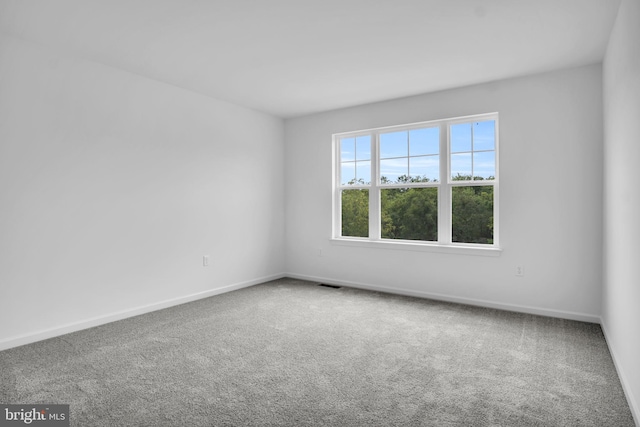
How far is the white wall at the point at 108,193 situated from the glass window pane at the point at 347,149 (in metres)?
1.34

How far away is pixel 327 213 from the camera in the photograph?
556 centimetres

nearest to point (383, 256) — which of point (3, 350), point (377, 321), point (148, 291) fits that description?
point (377, 321)

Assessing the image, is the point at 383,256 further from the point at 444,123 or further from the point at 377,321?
the point at 444,123

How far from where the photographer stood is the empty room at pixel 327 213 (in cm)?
233

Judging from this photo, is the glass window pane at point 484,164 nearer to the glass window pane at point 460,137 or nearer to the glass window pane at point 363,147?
the glass window pane at point 460,137

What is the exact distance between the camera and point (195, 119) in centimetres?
457

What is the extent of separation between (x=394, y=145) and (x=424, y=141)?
43 centimetres

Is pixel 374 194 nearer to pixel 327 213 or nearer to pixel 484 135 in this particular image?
pixel 327 213

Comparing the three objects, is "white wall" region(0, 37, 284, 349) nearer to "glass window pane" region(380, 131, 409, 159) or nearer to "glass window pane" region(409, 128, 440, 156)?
"glass window pane" region(380, 131, 409, 159)

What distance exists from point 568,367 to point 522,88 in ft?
9.26

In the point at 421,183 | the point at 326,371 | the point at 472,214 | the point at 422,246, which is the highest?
the point at 421,183

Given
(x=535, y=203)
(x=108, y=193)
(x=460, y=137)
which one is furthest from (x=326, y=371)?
(x=460, y=137)

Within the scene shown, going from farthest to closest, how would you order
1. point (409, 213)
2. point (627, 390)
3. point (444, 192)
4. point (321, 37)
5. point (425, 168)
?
point (409, 213), point (425, 168), point (444, 192), point (321, 37), point (627, 390)

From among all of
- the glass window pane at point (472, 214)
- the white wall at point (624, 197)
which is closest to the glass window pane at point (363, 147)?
the glass window pane at point (472, 214)
